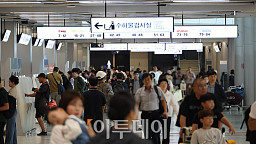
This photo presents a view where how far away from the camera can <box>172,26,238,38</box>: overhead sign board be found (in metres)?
13.8

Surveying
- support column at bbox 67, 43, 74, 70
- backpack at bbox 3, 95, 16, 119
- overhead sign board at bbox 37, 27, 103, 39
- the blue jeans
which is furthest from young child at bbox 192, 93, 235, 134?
support column at bbox 67, 43, 74, 70

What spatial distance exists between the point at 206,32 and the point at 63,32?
4269 millimetres

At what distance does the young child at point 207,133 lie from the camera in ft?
19.3

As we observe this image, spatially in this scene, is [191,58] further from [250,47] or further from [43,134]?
[43,134]

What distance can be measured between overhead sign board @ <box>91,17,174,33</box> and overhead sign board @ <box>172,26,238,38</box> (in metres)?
2.08

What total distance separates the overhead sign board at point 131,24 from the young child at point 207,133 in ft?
20.8

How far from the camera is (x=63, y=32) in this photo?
14.1 metres

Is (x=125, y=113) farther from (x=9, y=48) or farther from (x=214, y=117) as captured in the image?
(x=9, y=48)

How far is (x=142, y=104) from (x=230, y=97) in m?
10.1

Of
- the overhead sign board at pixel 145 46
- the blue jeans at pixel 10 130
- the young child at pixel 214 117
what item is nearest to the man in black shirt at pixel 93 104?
the blue jeans at pixel 10 130

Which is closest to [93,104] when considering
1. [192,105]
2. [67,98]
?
[192,105]

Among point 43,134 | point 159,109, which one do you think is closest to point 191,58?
point 43,134

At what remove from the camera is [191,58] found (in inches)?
1738

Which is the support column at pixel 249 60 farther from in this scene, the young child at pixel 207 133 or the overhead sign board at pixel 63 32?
the young child at pixel 207 133
